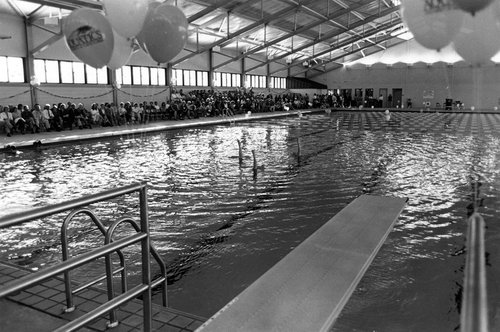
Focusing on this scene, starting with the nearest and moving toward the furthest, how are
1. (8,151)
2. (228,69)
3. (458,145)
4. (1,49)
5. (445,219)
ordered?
(445,219), (8,151), (458,145), (1,49), (228,69)

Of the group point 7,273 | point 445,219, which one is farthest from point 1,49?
point 445,219

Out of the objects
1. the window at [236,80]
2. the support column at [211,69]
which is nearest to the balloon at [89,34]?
the support column at [211,69]

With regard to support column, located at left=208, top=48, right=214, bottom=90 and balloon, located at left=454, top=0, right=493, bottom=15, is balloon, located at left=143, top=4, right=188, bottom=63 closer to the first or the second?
balloon, located at left=454, top=0, right=493, bottom=15

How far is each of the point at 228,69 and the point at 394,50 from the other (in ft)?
58.1

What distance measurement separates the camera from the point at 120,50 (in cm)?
758

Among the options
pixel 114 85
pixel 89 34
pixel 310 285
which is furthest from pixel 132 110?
pixel 310 285

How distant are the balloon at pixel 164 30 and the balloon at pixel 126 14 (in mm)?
179

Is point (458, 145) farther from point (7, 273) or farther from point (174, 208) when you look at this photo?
point (7, 273)

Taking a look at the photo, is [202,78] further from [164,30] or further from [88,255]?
[88,255]

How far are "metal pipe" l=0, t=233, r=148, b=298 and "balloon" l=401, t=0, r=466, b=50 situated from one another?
13.0ft

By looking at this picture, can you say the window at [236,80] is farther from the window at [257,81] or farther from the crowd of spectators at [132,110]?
the window at [257,81]

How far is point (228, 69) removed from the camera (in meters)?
30.9

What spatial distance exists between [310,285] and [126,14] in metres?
4.92

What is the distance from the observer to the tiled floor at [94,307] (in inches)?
112
